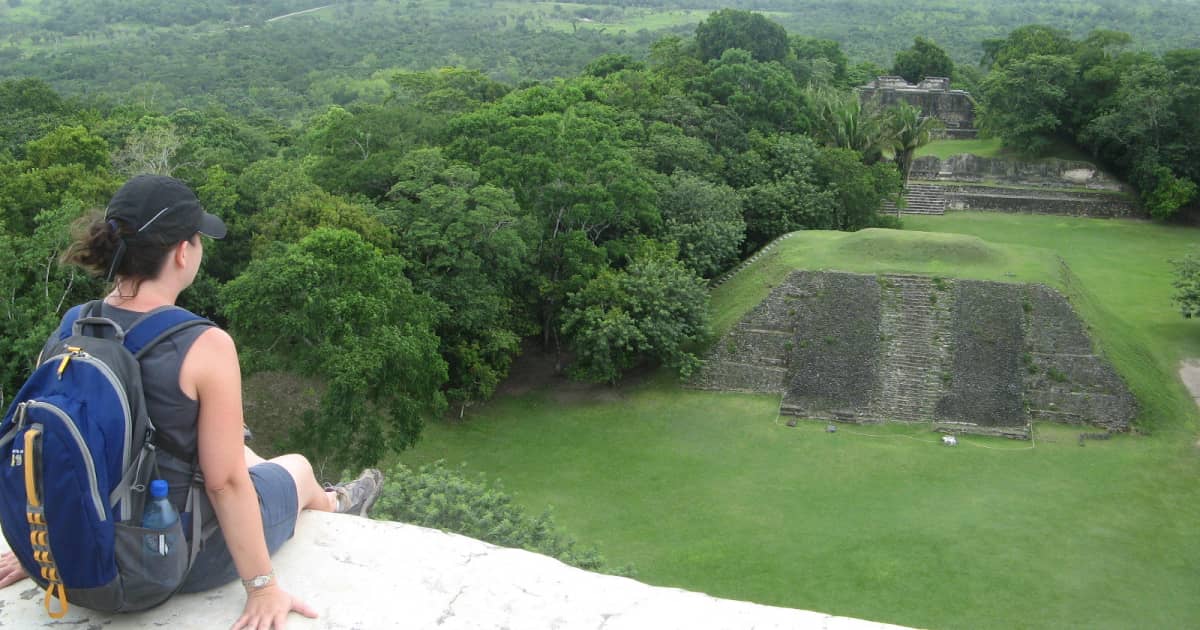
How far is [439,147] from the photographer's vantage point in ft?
67.7

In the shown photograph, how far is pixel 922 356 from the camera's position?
754 inches

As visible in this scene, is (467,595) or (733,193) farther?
(733,193)

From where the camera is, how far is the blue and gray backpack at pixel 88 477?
299cm

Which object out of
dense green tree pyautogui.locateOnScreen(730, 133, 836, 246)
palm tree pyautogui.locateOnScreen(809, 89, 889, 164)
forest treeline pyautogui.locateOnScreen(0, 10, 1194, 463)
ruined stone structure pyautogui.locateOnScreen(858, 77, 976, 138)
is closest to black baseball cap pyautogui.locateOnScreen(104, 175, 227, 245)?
forest treeline pyautogui.locateOnScreen(0, 10, 1194, 463)

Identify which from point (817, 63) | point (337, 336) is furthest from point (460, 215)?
point (817, 63)

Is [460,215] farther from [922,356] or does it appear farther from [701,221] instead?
[922,356]

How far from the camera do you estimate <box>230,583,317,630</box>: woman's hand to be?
321 cm

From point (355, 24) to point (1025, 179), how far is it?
6146 cm

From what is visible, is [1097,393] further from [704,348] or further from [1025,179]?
[1025,179]

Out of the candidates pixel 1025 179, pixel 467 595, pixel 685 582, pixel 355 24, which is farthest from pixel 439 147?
pixel 355 24

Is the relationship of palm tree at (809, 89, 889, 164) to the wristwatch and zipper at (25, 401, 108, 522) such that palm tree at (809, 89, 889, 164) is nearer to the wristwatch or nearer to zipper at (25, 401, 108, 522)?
the wristwatch

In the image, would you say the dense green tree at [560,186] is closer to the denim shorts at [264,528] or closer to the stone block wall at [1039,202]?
the stone block wall at [1039,202]

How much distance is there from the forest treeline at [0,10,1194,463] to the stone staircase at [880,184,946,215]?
1.58m

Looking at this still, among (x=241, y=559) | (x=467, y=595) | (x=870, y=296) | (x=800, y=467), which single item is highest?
(x=241, y=559)
